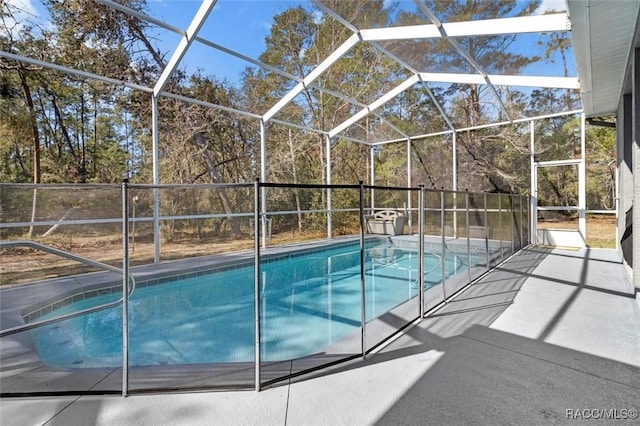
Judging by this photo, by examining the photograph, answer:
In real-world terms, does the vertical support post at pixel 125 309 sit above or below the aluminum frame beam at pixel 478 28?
below

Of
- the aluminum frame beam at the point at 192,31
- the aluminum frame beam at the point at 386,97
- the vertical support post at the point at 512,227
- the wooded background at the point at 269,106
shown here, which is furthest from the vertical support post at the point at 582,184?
the aluminum frame beam at the point at 192,31

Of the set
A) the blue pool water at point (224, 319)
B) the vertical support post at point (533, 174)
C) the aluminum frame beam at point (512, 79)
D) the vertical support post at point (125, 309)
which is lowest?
the blue pool water at point (224, 319)

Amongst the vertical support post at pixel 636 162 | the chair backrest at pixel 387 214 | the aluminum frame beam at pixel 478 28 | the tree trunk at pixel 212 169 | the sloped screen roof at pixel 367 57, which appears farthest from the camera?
the chair backrest at pixel 387 214

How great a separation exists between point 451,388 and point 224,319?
2253mm

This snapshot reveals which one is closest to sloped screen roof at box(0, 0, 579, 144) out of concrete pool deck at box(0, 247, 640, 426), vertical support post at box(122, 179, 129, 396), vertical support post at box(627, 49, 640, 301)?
vertical support post at box(627, 49, 640, 301)

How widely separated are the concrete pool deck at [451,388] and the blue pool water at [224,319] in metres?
0.63

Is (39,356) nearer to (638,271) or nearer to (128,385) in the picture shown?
(128,385)

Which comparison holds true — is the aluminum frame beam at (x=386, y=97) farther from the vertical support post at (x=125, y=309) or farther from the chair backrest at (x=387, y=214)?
the vertical support post at (x=125, y=309)

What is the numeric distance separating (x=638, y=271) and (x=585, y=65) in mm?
2948

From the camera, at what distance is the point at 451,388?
2154 millimetres

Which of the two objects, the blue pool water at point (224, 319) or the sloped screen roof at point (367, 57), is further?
the sloped screen roof at point (367, 57)

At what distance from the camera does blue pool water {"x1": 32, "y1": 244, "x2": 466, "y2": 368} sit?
2.89 m

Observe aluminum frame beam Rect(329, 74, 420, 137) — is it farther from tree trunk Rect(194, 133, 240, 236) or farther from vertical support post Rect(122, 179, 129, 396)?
vertical support post Rect(122, 179, 129, 396)

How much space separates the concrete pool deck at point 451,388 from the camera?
188cm
